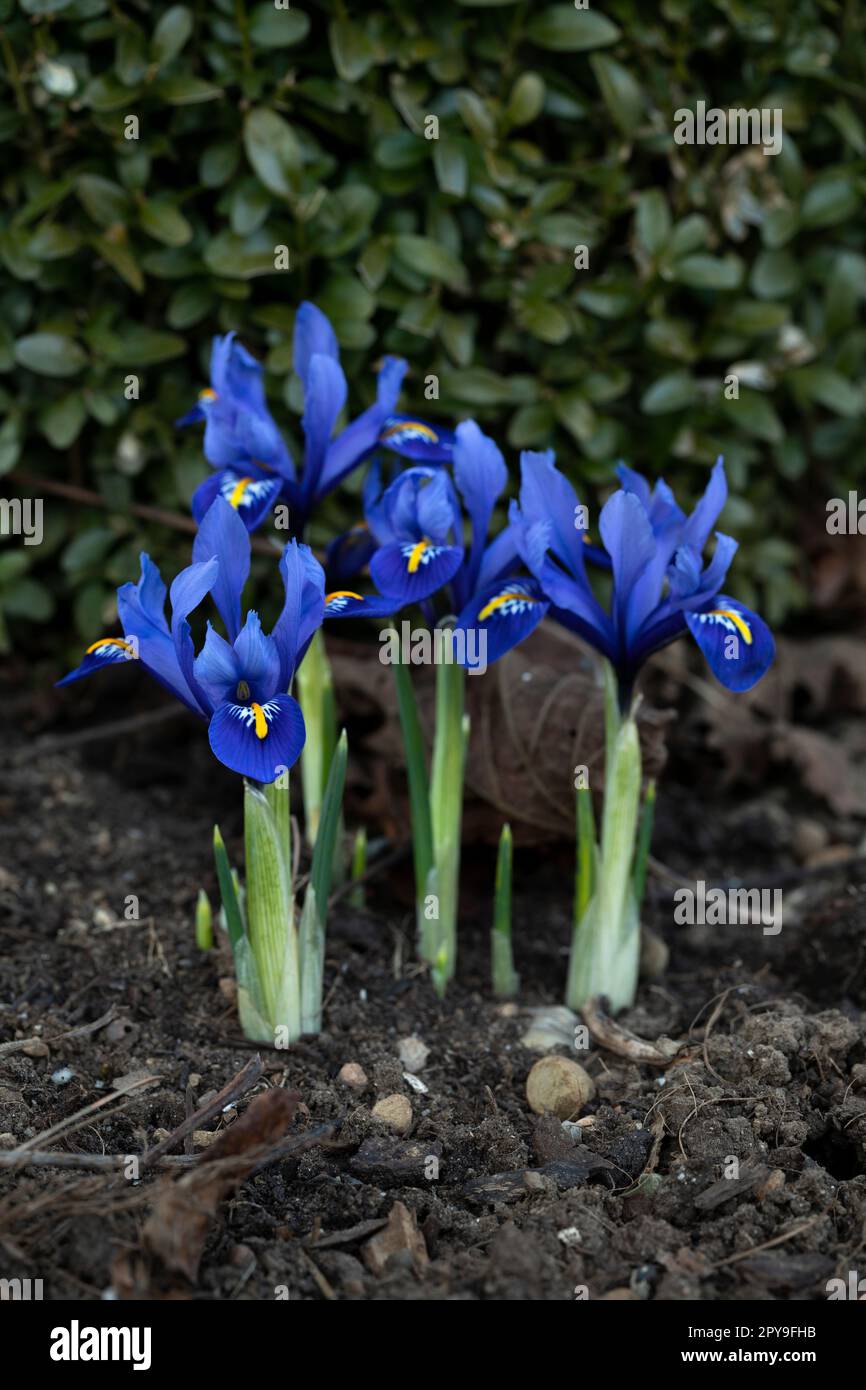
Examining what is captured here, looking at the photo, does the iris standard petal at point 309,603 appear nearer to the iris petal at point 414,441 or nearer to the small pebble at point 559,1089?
the iris petal at point 414,441

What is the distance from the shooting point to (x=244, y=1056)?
118 inches

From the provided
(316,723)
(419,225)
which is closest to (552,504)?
(316,723)

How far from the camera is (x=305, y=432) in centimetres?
338

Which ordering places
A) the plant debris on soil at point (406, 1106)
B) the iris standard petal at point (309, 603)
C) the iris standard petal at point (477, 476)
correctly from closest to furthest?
the plant debris on soil at point (406, 1106) → the iris standard petal at point (309, 603) → the iris standard petal at point (477, 476)

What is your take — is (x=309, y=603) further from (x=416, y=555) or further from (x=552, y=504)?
(x=552, y=504)

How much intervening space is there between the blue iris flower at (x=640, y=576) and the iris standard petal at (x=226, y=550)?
62 centimetres

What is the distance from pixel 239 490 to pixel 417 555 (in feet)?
1.65

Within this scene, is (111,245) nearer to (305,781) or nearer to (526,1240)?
(305,781)

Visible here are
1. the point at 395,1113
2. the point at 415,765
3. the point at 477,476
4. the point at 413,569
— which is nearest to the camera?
the point at 395,1113

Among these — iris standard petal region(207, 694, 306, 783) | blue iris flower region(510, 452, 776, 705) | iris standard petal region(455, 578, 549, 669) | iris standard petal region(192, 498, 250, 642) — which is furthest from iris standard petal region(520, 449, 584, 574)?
iris standard petal region(207, 694, 306, 783)

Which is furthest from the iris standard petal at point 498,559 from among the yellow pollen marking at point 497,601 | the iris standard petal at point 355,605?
the iris standard petal at point 355,605

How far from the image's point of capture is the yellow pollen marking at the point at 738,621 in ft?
9.37

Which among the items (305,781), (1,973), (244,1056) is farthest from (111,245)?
(244,1056)
